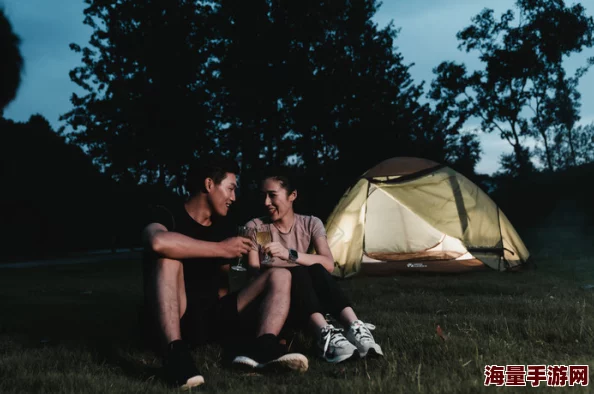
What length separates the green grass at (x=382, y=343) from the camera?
2.55 meters

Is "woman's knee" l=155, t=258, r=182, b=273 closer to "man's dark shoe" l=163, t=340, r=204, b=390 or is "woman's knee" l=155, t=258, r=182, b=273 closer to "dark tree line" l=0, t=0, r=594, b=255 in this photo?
"man's dark shoe" l=163, t=340, r=204, b=390

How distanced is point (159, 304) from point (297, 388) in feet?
3.15

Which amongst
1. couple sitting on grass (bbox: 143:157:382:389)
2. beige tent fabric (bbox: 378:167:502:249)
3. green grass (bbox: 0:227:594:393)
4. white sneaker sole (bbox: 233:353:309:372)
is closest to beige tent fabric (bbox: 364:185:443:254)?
beige tent fabric (bbox: 378:167:502:249)

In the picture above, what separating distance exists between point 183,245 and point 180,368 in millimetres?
672

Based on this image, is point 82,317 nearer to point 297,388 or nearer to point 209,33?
point 297,388

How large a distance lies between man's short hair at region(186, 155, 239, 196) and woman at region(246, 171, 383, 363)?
0.55m

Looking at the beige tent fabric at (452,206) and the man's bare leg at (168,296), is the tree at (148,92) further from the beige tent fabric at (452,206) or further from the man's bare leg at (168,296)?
the man's bare leg at (168,296)

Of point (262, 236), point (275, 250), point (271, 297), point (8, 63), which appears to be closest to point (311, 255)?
point (275, 250)

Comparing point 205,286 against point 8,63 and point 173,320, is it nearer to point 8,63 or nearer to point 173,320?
point 173,320

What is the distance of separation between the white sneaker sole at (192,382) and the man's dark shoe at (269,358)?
0.89ft

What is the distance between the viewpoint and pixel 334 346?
116 inches

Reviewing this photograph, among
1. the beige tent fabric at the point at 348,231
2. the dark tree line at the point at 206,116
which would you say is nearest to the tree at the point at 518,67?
the dark tree line at the point at 206,116

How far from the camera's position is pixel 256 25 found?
18781 millimetres

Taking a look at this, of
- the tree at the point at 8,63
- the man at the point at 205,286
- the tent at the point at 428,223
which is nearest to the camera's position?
the man at the point at 205,286
